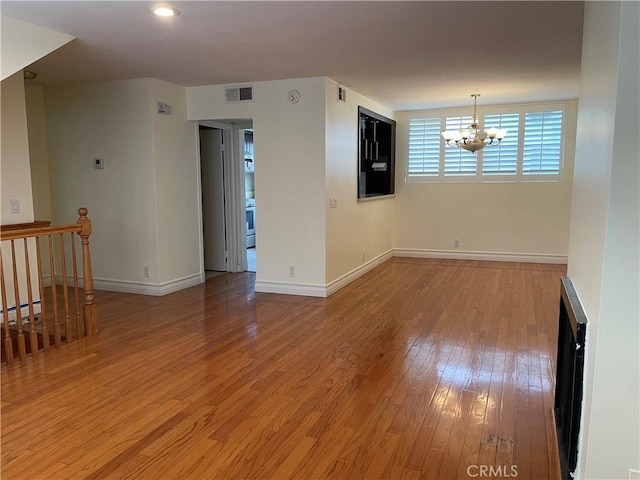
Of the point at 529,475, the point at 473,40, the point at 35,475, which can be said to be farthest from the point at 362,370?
the point at 473,40

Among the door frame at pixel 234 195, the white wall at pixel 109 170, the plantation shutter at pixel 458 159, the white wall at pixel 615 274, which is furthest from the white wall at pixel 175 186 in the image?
the white wall at pixel 615 274

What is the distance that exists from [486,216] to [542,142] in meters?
1.38

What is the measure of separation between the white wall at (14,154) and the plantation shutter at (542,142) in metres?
6.61

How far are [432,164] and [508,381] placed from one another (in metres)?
5.33

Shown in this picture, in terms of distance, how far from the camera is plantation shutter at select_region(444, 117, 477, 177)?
763cm

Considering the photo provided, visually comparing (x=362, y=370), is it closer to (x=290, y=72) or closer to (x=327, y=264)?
(x=327, y=264)

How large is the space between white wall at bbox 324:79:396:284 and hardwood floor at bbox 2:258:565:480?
992 mm

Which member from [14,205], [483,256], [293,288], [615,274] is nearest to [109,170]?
[14,205]

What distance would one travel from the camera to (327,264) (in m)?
5.46

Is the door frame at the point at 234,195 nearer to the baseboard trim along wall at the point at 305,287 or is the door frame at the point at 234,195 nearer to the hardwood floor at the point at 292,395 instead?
the baseboard trim along wall at the point at 305,287

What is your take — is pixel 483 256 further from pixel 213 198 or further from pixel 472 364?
pixel 472 364

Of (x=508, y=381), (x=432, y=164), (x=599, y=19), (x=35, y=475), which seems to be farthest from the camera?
(x=432, y=164)

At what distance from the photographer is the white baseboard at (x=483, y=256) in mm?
7434

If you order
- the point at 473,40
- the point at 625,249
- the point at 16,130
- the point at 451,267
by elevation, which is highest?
the point at 473,40
